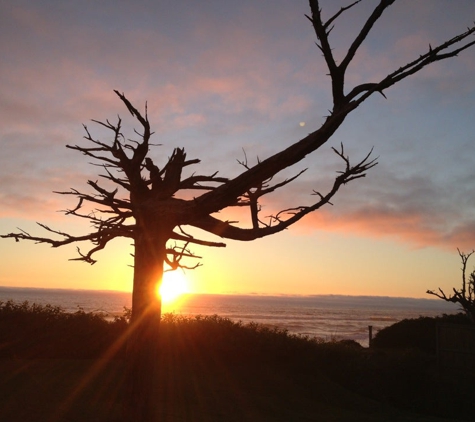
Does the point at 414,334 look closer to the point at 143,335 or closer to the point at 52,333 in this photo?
the point at 52,333

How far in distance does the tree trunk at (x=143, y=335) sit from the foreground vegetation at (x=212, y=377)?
3.26 meters

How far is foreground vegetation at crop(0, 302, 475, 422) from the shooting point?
34.8 ft

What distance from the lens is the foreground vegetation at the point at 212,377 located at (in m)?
10.6

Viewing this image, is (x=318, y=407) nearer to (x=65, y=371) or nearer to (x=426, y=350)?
(x=65, y=371)

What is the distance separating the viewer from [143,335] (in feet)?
19.8

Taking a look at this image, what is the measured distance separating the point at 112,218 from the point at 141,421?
2.86m

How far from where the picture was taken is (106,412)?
30.9ft

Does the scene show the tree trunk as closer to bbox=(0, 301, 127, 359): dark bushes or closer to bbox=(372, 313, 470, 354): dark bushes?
bbox=(0, 301, 127, 359): dark bushes

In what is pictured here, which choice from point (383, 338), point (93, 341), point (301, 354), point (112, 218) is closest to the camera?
point (112, 218)

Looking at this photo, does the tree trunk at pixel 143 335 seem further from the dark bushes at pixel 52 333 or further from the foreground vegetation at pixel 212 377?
the dark bushes at pixel 52 333

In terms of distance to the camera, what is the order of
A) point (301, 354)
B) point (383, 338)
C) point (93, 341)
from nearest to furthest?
point (93, 341) → point (301, 354) → point (383, 338)

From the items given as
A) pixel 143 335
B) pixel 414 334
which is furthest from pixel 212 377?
pixel 414 334

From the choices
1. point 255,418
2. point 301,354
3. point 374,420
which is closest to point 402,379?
point 301,354

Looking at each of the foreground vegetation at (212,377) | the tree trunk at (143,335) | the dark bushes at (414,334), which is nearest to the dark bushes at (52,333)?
the foreground vegetation at (212,377)
